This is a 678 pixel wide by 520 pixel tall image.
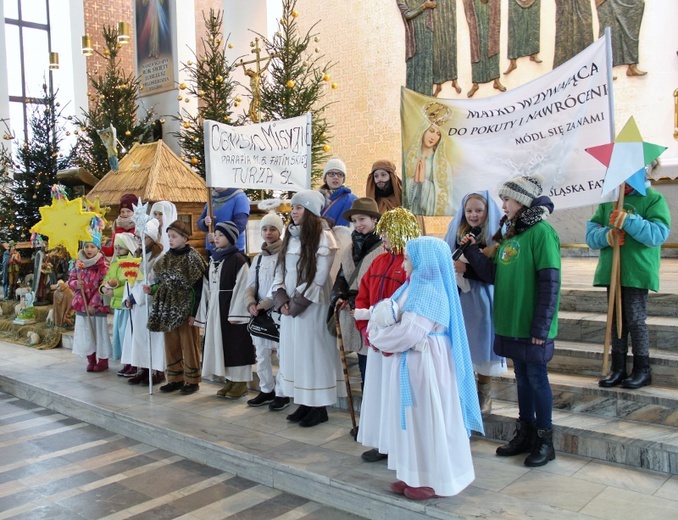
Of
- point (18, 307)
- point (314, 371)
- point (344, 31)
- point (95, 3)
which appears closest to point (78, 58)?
point (95, 3)

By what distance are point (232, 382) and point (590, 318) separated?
3.16 metres

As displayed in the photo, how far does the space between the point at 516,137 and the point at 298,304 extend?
1.99m

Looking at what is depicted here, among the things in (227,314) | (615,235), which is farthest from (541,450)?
(227,314)

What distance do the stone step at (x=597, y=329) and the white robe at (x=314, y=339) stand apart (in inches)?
75.0

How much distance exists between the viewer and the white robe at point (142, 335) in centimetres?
630

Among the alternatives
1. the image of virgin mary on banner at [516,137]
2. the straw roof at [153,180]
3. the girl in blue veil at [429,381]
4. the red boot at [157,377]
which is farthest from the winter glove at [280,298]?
the straw roof at [153,180]

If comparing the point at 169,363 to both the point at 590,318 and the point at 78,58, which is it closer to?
the point at 590,318

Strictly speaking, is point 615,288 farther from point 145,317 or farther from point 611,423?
point 145,317

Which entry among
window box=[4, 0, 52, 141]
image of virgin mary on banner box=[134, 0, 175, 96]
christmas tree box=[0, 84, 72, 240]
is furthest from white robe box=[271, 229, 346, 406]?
window box=[4, 0, 52, 141]

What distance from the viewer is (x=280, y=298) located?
4918 millimetres

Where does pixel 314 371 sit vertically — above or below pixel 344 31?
below

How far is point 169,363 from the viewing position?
618cm

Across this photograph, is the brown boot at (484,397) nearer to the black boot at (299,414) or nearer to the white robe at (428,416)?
the white robe at (428,416)

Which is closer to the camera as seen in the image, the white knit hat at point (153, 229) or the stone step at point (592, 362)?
the stone step at point (592, 362)
